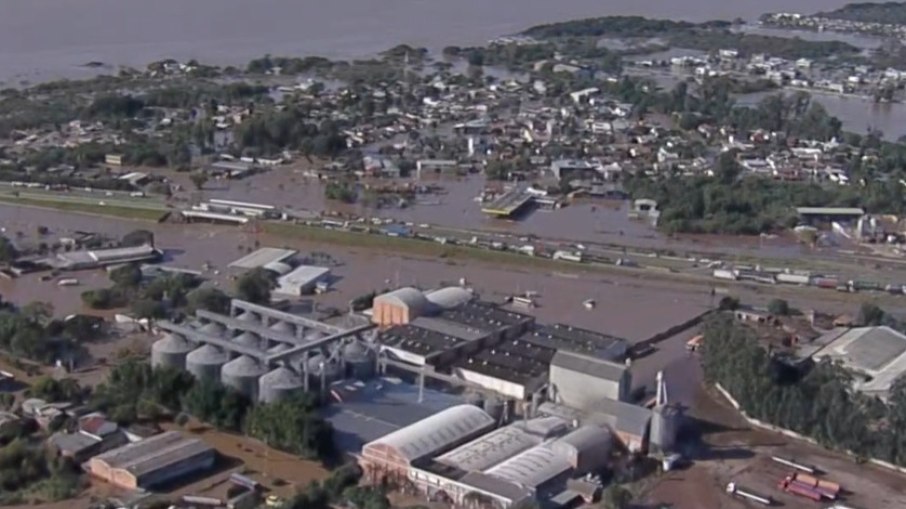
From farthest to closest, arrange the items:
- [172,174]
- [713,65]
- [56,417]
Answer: [713,65] < [172,174] < [56,417]

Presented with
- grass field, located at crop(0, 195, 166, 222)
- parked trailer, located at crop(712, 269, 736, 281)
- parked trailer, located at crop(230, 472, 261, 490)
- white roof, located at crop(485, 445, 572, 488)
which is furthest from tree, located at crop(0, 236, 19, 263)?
parked trailer, located at crop(712, 269, 736, 281)

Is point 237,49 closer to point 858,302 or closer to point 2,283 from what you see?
point 2,283

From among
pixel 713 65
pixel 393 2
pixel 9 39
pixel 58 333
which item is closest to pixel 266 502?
pixel 58 333

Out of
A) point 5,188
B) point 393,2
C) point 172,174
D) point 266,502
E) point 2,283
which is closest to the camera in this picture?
point 266,502

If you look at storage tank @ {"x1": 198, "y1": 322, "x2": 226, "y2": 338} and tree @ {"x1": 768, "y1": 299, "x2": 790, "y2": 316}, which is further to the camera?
tree @ {"x1": 768, "y1": 299, "x2": 790, "y2": 316}

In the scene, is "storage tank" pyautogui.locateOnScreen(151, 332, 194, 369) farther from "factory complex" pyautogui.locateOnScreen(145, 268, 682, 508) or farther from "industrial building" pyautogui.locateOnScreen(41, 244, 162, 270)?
"industrial building" pyautogui.locateOnScreen(41, 244, 162, 270)

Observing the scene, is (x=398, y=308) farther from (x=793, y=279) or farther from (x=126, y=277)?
(x=793, y=279)

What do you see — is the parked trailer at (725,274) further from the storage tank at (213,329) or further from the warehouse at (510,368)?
the storage tank at (213,329)
